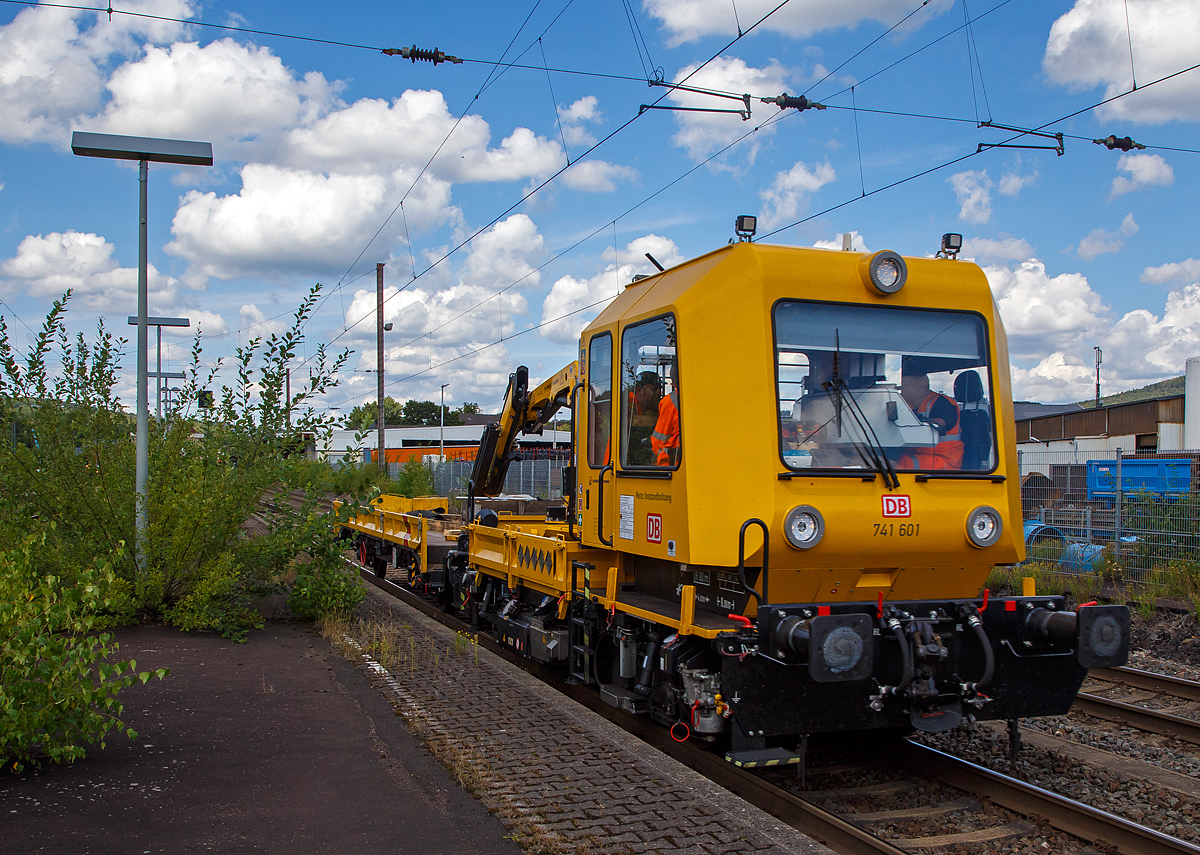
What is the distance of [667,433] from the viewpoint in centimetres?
597

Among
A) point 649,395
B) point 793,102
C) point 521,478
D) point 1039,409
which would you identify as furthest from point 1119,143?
point 1039,409

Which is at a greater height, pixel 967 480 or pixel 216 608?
pixel 967 480

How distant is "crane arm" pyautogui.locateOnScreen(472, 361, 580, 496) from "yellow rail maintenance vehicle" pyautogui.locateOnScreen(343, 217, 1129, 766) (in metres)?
3.03

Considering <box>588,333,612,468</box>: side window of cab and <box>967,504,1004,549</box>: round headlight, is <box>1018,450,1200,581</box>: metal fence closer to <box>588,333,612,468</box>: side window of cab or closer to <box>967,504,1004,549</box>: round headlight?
<box>967,504,1004,549</box>: round headlight

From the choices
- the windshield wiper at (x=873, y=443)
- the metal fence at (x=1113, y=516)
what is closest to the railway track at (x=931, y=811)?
the windshield wiper at (x=873, y=443)

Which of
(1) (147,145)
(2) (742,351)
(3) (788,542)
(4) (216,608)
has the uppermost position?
(1) (147,145)

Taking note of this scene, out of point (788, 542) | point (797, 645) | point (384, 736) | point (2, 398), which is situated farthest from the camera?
point (2, 398)

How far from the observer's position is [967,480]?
227 inches

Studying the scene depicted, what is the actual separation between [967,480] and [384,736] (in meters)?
4.18

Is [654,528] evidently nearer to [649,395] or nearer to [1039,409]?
[649,395]

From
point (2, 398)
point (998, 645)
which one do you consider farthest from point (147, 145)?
point (998, 645)

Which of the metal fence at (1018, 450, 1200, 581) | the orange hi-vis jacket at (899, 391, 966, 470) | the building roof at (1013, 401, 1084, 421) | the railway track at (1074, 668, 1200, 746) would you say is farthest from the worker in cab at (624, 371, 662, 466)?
the building roof at (1013, 401, 1084, 421)

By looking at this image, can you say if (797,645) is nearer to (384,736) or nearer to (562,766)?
(562,766)

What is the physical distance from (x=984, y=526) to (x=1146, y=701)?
3.66 meters
